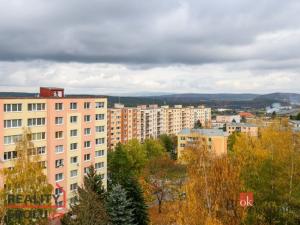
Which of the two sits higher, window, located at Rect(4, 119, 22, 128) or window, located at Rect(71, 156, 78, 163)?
window, located at Rect(4, 119, 22, 128)

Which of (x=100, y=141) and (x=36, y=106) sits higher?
(x=36, y=106)

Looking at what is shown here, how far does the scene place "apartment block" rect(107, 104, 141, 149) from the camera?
95.2 metres

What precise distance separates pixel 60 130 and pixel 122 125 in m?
58.0

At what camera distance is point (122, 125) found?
99.1 m

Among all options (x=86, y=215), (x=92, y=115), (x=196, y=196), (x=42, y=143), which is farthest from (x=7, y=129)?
(x=196, y=196)

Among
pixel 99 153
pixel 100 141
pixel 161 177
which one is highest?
pixel 100 141

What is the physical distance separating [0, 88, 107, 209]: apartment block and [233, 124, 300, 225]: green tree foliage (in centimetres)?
2180

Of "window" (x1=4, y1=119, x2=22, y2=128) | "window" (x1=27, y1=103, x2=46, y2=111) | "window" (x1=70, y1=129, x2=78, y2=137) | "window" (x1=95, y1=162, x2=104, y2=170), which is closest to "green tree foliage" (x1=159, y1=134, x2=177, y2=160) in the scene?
"window" (x1=95, y1=162, x2=104, y2=170)

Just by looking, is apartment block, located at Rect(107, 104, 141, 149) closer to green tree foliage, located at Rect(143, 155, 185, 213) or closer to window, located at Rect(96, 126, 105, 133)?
window, located at Rect(96, 126, 105, 133)

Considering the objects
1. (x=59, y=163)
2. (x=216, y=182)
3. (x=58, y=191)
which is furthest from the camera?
(x=59, y=163)

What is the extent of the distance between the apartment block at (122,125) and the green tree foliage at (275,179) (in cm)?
7339

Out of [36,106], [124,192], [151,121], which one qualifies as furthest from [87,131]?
[151,121]

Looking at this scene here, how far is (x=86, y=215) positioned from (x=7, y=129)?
653 inches

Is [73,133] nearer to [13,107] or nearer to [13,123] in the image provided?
[13,123]
